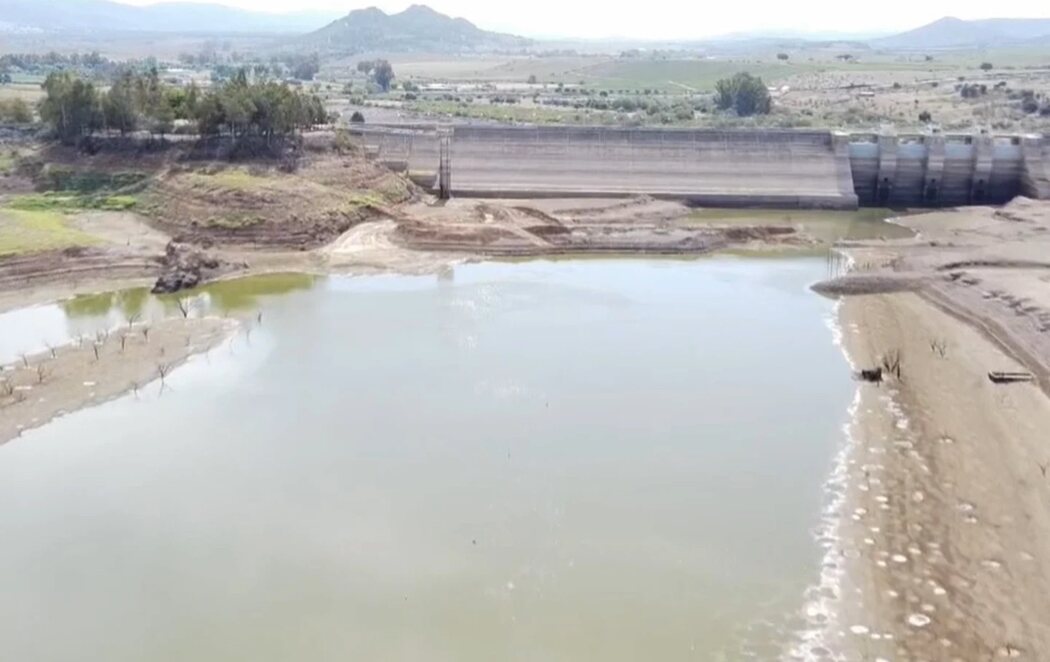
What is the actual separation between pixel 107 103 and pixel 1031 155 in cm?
3786

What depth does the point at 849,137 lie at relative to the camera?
1812 inches

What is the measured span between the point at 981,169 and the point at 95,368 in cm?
3688

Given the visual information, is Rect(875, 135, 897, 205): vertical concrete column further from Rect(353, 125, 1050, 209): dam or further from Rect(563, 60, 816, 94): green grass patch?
Rect(563, 60, 816, 94): green grass patch

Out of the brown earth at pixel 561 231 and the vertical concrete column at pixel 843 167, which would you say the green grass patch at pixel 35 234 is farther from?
the vertical concrete column at pixel 843 167

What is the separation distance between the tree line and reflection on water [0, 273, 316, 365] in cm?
1072

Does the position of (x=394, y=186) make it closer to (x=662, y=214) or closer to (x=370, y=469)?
(x=662, y=214)

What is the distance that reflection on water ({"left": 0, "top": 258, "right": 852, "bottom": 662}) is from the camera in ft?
45.5

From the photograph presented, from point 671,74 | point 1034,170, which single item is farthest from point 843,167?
point 671,74

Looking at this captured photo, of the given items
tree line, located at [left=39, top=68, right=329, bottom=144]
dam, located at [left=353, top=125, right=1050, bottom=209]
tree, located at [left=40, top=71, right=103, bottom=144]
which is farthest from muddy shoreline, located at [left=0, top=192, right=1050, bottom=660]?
tree, located at [left=40, top=71, right=103, bottom=144]

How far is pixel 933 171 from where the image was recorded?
148 ft

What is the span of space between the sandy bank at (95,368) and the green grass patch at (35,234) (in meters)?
7.28

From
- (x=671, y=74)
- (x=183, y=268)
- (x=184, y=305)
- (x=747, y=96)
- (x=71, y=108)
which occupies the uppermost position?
(x=671, y=74)

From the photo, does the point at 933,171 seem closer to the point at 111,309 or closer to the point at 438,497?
the point at 111,309

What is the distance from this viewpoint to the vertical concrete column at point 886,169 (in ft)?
149
